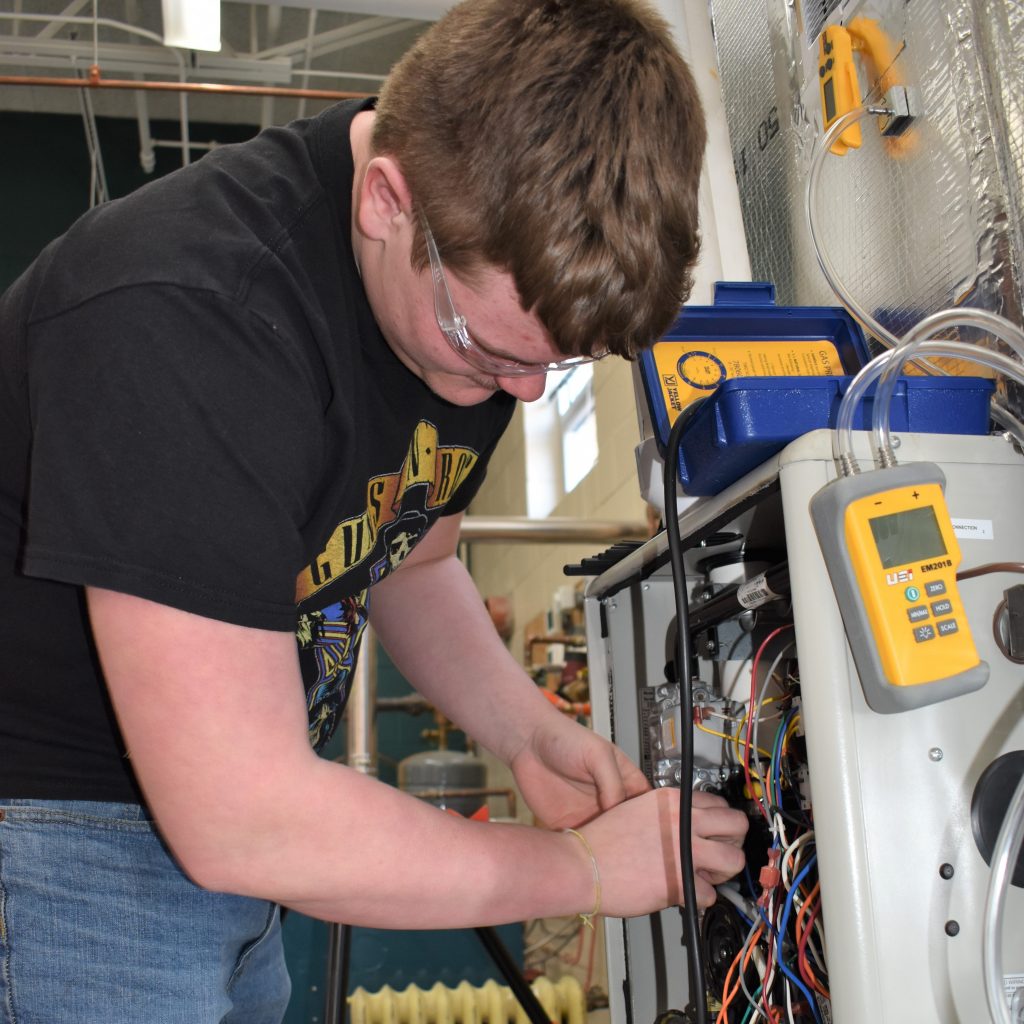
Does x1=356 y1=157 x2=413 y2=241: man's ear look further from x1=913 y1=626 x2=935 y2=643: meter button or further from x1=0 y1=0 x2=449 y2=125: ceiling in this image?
x1=0 y1=0 x2=449 y2=125: ceiling

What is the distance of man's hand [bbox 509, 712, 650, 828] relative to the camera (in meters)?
1.01

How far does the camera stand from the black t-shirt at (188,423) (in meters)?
0.62

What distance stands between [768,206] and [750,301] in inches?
15.3

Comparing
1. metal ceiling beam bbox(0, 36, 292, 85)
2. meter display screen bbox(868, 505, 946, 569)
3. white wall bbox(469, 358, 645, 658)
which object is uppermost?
metal ceiling beam bbox(0, 36, 292, 85)

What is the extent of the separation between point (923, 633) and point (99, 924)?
0.63 meters

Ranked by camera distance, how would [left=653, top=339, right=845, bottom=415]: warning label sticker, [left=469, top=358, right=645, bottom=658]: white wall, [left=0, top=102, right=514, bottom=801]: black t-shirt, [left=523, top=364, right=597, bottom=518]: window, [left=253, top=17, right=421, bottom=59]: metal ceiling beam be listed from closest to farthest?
[left=0, top=102, right=514, bottom=801]: black t-shirt < [left=653, top=339, right=845, bottom=415]: warning label sticker < [left=469, top=358, right=645, bottom=658]: white wall < [left=253, top=17, right=421, bottom=59]: metal ceiling beam < [left=523, top=364, right=597, bottom=518]: window

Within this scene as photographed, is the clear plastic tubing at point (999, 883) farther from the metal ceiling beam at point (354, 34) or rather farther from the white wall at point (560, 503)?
the metal ceiling beam at point (354, 34)

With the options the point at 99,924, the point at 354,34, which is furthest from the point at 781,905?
the point at 354,34

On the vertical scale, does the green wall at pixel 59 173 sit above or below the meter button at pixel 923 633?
above

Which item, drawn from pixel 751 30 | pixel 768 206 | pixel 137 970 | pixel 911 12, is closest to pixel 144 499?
pixel 137 970

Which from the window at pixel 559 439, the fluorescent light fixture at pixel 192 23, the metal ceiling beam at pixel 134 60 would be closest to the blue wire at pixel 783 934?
the fluorescent light fixture at pixel 192 23

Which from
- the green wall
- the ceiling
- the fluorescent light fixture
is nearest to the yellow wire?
the fluorescent light fixture

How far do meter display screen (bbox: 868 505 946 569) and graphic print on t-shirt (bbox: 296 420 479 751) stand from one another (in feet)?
1.37

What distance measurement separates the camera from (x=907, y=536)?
0.72m
